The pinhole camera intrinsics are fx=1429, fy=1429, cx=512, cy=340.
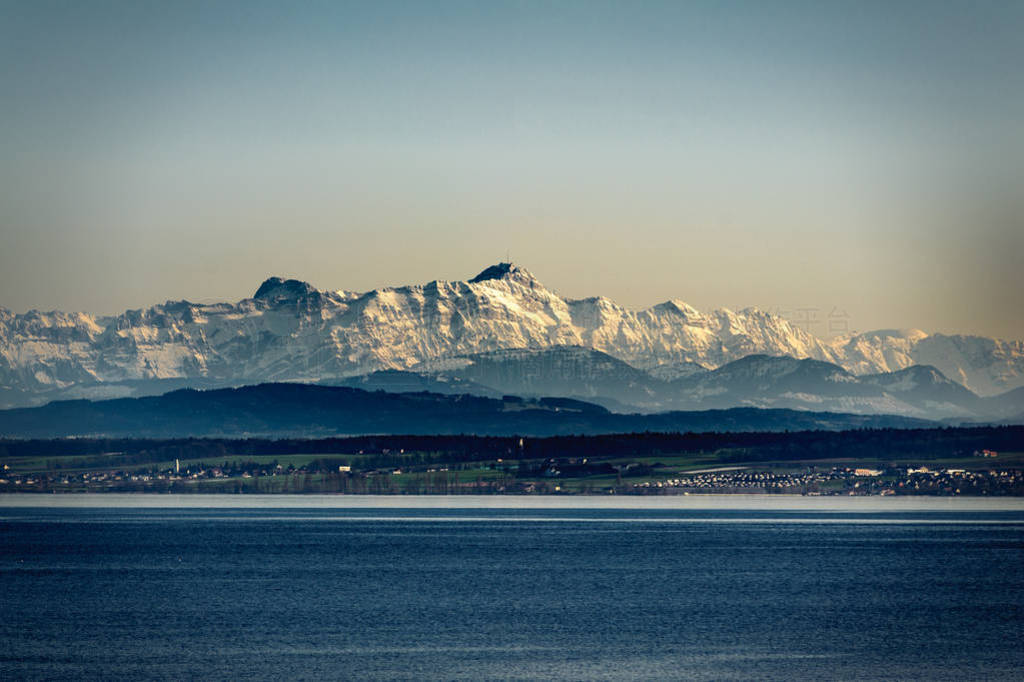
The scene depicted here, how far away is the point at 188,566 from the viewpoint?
14238 cm

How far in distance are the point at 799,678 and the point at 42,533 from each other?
149164mm

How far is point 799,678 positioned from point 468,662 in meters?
17.9

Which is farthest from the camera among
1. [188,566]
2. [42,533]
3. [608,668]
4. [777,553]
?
[42,533]

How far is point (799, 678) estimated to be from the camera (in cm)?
7375

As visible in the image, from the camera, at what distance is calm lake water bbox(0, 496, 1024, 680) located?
77.6m

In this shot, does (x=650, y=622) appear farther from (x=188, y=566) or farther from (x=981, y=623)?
(x=188, y=566)

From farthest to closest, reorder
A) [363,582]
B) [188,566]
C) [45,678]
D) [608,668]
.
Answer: [188,566]
[363,582]
[608,668]
[45,678]

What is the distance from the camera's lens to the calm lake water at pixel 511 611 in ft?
255

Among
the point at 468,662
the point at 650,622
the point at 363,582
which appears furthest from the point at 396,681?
the point at 363,582

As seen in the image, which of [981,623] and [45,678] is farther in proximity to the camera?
[981,623]

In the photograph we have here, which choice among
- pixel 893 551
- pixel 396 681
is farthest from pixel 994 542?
pixel 396 681

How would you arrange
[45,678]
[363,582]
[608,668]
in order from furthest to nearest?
[363,582] → [608,668] → [45,678]

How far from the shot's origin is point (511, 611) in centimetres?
10212

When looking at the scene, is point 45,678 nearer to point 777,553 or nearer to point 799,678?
point 799,678
